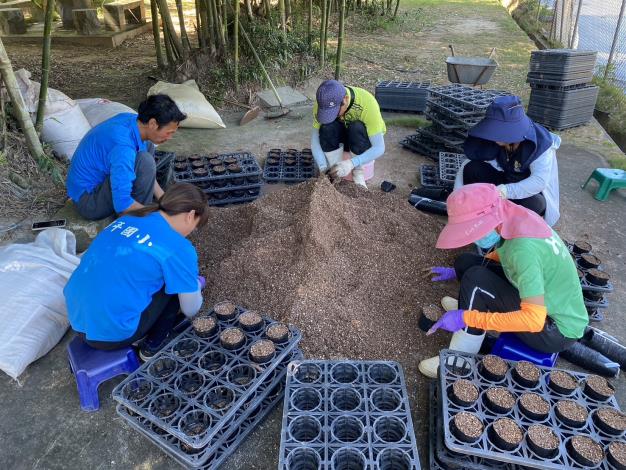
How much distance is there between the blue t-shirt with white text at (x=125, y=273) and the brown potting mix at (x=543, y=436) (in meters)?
1.42

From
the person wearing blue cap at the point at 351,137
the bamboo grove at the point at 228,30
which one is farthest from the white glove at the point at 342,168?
the bamboo grove at the point at 228,30

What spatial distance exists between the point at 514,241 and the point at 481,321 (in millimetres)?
359

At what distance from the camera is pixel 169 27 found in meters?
5.68

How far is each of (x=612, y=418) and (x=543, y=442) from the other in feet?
1.03

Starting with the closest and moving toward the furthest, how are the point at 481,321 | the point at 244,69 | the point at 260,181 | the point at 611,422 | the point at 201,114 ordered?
the point at 611,422, the point at 481,321, the point at 260,181, the point at 201,114, the point at 244,69

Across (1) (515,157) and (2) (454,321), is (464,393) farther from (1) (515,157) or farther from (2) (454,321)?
(1) (515,157)

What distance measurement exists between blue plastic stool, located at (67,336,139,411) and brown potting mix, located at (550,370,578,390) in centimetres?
176

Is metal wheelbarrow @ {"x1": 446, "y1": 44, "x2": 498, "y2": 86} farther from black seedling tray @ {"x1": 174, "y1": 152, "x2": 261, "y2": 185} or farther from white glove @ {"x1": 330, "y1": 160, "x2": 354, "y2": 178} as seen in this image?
black seedling tray @ {"x1": 174, "y1": 152, "x2": 261, "y2": 185}

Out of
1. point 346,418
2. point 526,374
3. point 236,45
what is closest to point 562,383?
point 526,374

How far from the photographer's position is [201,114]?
4.73 metres

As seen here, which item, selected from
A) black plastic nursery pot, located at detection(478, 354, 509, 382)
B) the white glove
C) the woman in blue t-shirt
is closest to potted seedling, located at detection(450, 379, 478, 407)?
black plastic nursery pot, located at detection(478, 354, 509, 382)

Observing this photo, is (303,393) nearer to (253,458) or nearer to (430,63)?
(253,458)

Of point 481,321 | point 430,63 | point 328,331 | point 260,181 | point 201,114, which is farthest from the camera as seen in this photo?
point 430,63

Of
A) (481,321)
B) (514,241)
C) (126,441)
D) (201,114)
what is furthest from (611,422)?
(201,114)
